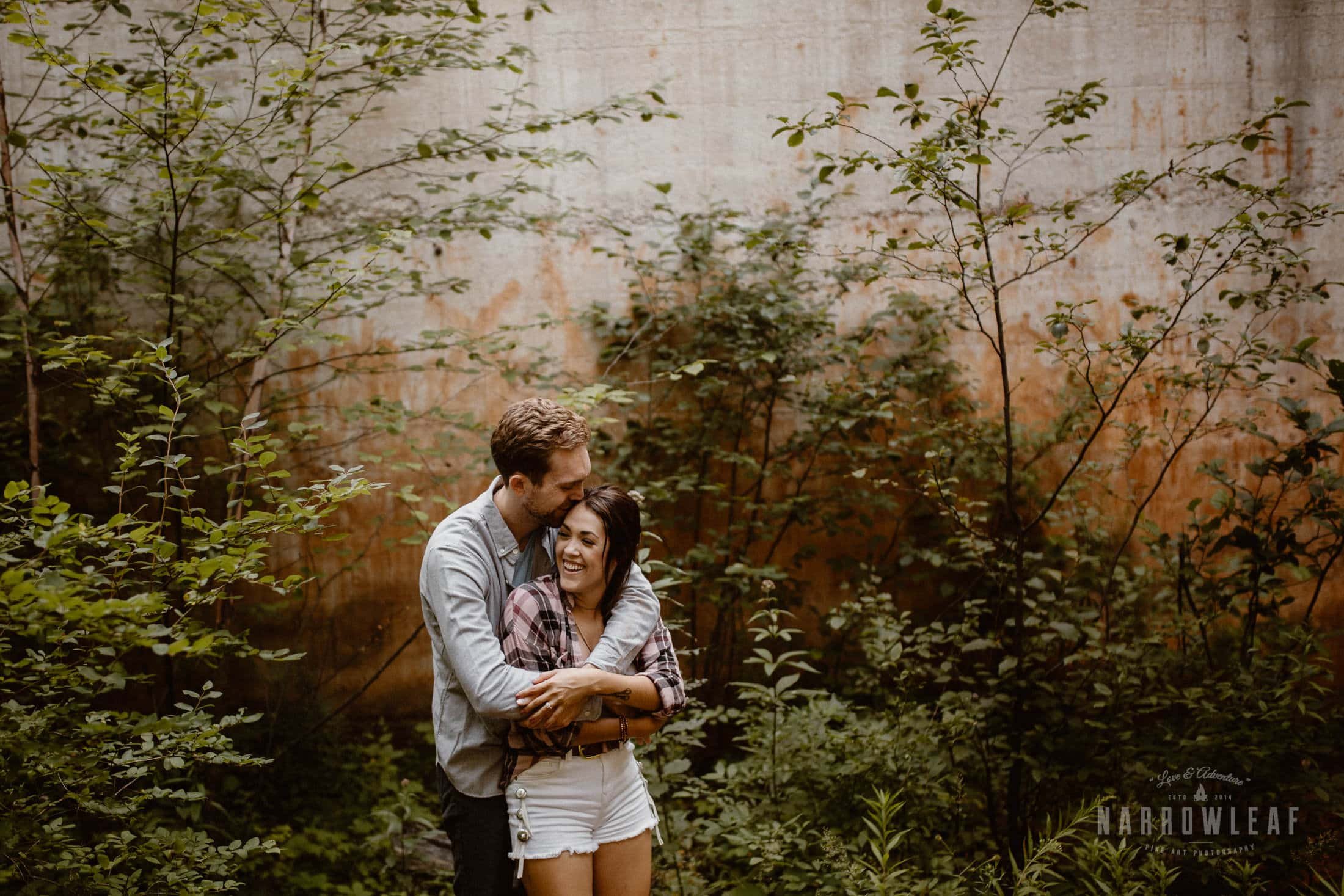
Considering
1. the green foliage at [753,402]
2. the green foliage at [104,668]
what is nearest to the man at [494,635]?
the green foliage at [104,668]

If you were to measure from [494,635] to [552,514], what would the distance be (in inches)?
14.9

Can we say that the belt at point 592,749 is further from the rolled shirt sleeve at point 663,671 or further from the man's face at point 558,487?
the man's face at point 558,487

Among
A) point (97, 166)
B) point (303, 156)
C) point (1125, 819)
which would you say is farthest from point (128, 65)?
point (1125, 819)

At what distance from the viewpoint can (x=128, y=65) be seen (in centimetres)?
494

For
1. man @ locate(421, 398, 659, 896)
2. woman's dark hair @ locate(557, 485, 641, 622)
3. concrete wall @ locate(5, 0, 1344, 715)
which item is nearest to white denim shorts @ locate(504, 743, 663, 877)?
man @ locate(421, 398, 659, 896)

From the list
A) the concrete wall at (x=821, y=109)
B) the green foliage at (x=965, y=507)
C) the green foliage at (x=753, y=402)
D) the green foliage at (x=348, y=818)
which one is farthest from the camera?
the concrete wall at (x=821, y=109)

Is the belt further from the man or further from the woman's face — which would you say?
the woman's face

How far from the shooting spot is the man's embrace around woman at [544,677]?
87.1 inches

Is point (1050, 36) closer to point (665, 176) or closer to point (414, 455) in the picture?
point (665, 176)

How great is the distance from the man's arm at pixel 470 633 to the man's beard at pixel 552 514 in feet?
0.66

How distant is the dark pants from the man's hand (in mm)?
325

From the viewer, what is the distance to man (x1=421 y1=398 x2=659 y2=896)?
217 centimetres

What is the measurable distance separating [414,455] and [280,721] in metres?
1.62

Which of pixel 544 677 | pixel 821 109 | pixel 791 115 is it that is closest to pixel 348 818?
pixel 544 677
